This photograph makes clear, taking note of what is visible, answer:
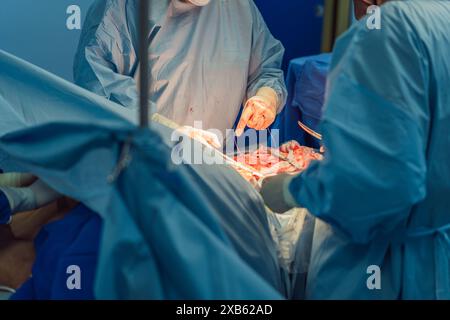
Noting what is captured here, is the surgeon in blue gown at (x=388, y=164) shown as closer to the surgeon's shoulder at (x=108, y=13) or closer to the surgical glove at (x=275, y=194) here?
the surgical glove at (x=275, y=194)

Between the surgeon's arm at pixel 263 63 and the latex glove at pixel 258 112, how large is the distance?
0.14 m

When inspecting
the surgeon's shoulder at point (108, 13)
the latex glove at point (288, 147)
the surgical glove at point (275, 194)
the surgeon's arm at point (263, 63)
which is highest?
the surgeon's shoulder at point (108, 13)

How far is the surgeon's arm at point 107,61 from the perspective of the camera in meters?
2.49

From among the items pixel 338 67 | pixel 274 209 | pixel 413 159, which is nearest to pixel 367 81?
pixel 338 67

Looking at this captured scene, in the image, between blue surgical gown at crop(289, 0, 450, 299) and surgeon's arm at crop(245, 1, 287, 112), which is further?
surgeon's arm at crop(245, 1, 287, 112)

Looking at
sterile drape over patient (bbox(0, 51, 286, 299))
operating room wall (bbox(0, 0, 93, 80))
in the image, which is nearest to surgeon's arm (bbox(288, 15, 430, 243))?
sterile drape over patient (bbox(0, 51, 286, 299))

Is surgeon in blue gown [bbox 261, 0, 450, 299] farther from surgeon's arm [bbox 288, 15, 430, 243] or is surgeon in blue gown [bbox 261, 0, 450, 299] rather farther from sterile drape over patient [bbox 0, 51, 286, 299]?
sterile drape over patient [bbox 0, 51, 286, 299]

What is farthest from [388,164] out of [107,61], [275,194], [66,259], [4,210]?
[107,61]

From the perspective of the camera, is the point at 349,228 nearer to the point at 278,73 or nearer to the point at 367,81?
the point at 367,81

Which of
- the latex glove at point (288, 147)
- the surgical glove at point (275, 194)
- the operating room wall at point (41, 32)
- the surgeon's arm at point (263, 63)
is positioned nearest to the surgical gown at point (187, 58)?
the surgeon's arm at point (263, 63)

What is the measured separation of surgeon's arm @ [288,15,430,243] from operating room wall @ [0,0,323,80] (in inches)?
99.5

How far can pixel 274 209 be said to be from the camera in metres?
1.90

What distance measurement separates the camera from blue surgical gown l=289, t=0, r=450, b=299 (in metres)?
1.37
